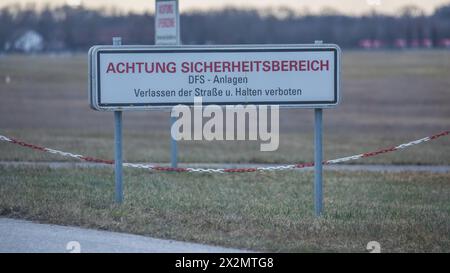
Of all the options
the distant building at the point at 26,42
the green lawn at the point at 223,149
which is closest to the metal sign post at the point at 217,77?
the green lawn at the point at 223,149

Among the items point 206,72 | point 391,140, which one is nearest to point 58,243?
point 206,72

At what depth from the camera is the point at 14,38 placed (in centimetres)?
7931

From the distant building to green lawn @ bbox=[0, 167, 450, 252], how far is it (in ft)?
215

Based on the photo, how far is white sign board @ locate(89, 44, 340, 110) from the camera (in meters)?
10.2

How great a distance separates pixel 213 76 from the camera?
10.3 m

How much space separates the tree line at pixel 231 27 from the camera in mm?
86438

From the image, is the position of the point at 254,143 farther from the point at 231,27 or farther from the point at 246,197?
the point at 231,27

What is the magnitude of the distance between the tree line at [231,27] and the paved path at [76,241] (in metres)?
62.2

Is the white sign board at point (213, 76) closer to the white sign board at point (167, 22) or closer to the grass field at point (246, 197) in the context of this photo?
the grass field at point (246, 197)

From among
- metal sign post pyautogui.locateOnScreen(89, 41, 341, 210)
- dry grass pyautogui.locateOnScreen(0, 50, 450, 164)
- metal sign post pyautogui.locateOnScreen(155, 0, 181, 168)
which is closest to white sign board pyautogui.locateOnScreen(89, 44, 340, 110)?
metal sign post pyautogui.locateOnScreen(89, 41, 341, 210)

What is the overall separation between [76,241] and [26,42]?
8161cm

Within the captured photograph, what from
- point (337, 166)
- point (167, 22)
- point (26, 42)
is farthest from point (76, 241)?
point (26, 42)
